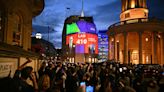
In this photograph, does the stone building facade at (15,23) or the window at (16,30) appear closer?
the stone building facade at (15,23)

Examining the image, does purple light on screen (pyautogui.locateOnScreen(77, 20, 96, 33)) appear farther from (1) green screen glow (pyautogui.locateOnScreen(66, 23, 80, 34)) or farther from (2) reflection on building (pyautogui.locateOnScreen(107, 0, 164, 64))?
(2) reflection on building (pyautogui.locateOnScreen(107, 0, 164, 64))

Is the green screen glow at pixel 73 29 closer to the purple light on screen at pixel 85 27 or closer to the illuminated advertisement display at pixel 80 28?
the illuminated advertisement display at pixel 80 28

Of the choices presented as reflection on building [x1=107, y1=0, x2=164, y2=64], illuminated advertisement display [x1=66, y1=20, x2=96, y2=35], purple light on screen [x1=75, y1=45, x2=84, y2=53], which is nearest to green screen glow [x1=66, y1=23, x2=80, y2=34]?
illuminated advertisement display [x1=66, y1=20, x2=96, y2=35]

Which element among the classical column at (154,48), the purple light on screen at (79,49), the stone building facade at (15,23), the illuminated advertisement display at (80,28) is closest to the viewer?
the stone building facade at (15,23)

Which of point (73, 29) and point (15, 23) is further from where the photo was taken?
point (73, 29)

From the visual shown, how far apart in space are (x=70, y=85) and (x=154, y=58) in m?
39.3

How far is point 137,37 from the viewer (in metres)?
52.7

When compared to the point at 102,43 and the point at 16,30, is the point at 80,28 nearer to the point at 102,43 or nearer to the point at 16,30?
the point at 16,30

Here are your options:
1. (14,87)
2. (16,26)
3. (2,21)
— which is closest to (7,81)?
(14,87)

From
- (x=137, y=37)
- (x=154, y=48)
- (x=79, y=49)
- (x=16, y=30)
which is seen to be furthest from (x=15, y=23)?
(x=79, y=49)

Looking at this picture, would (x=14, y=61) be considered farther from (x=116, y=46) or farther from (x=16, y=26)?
(x=116, y=46)

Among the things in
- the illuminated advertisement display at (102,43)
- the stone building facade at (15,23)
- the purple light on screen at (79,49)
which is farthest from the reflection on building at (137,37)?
the illuminated advertisement display at (102,43)

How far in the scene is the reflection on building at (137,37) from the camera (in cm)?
4738

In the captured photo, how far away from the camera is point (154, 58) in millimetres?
46656
